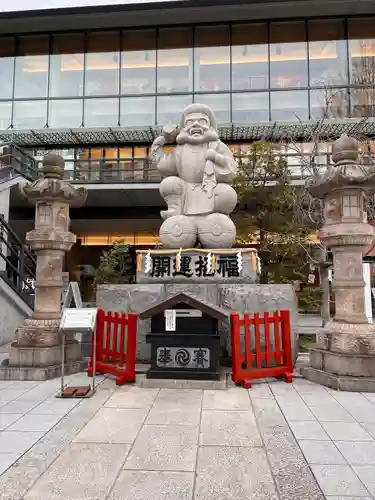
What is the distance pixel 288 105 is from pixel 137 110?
23.1 ft

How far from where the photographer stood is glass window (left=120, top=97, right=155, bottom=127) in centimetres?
1900

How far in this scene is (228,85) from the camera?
743 inches

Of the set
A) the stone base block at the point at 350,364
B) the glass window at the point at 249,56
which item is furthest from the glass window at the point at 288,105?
the stone base block at the point at 350,364

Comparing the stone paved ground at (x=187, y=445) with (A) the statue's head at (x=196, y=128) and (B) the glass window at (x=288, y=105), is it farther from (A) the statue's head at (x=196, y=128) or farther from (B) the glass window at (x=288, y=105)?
(B) the glass window at (x=288, y=105)

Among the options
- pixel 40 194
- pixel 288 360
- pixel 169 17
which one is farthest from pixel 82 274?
pixel 288 360

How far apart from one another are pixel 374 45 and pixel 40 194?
1864 centimetres

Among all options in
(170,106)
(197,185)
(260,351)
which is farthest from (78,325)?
(170,106)

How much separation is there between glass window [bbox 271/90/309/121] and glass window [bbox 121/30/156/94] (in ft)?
19.1

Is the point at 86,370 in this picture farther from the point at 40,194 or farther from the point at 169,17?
the point at 169,17

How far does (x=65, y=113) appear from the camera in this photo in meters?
19.3

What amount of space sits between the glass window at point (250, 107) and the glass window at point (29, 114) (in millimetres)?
9069

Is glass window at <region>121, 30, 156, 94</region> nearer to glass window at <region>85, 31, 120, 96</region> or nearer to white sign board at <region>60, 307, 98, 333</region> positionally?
glass window at <region>85, 31, 120, 96</region>

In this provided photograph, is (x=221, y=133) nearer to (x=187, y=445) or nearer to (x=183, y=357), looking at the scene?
(x=183, y=357)

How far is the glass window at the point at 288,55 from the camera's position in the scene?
18.7 metres
